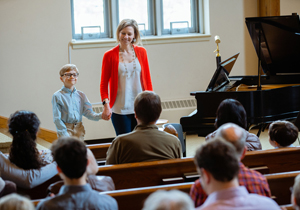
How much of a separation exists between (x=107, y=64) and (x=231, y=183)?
217 cm

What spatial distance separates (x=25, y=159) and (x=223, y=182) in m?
1.28

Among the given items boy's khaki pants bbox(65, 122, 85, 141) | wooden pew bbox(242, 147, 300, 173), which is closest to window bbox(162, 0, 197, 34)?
boy's khaki pants bbox(65, 122, 85, 141)

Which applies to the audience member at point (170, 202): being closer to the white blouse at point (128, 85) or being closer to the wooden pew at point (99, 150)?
the wooden pew at point (99, 150)

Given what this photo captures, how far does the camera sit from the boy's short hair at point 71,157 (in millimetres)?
1598

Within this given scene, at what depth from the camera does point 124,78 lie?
340 centimetres

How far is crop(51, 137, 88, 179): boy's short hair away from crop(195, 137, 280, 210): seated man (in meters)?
0.48

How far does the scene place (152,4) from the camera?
6273mm

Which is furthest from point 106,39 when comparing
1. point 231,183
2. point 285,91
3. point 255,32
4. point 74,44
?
point 231,183

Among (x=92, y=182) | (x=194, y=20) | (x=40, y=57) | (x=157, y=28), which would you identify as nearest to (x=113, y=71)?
(x=92, y=182)

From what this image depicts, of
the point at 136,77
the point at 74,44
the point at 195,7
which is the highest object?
the point at 195,7

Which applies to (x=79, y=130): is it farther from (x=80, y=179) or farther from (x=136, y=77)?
(x=80, y=179)

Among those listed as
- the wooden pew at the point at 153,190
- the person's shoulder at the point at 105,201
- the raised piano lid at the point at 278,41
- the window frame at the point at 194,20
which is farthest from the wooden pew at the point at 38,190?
the window frame at the point at 194,20

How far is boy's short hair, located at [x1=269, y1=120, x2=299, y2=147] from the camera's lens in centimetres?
260

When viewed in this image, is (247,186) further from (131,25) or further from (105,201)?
(131,25)
